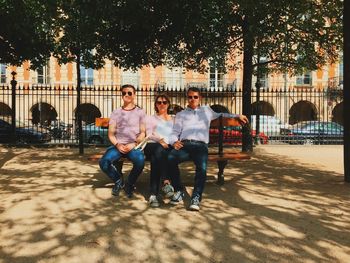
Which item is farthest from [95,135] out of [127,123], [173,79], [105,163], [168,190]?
[173,79]

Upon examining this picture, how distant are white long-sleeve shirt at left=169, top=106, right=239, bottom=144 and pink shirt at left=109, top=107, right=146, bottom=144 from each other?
0.47 m

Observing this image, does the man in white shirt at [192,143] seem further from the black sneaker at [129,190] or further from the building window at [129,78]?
the building window at [129,78]

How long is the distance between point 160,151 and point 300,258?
2383mm

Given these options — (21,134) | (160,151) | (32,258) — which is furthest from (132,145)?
(21,134)

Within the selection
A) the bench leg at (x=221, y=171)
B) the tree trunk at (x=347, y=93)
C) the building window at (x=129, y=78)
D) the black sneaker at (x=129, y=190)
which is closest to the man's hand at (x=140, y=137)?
the black sneaker at (x=129, y=190)

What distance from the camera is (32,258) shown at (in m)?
3.60

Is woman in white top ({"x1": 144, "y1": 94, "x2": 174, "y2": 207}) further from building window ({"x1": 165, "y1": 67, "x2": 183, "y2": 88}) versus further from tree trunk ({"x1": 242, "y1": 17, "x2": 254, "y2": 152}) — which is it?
building window ({"x1": 165, "y1": 67, "x2": 183, "y2": 88})

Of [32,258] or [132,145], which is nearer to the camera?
[32,258]

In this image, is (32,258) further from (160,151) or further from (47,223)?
(160,151)

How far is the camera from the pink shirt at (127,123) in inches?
230

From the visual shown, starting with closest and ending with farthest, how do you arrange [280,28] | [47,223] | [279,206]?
[47,223]
[279,206]
[280,28]

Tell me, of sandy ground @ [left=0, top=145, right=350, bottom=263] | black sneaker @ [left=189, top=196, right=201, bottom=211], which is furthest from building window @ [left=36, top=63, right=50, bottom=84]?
black sneaker @ [left=189, top=196, right=201, bottom=211]

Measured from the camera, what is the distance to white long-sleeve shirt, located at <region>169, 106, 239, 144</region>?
5.64m

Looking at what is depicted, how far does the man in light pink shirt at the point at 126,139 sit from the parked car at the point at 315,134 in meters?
11.7
